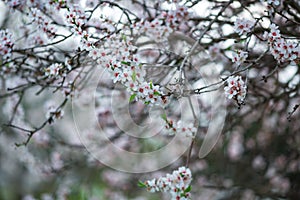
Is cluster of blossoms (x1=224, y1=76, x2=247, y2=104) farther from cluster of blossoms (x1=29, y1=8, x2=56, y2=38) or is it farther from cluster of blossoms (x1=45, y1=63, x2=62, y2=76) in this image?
cluster of blossoms (x1=29, y1=8, x2=56, y2=38)

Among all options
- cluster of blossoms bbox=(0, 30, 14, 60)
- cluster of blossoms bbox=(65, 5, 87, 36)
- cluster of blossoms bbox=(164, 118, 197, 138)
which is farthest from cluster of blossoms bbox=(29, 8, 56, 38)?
cluster of blossoms bbox=(164, 118, 197, 138)

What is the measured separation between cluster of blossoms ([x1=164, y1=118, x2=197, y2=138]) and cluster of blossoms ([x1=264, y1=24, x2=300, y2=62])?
1.61 feet

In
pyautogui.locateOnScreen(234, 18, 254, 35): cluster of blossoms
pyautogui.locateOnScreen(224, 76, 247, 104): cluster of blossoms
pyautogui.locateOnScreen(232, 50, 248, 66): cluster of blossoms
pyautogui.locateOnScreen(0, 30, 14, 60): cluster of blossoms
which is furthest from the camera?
pyautogui.locateOnScreen(0, 30, 14, 60): cluster of blossoms

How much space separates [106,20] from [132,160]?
1.68m

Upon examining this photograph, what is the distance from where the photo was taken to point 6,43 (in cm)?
187

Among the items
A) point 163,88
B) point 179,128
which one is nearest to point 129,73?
point 163,88

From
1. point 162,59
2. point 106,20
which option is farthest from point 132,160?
point 106,20

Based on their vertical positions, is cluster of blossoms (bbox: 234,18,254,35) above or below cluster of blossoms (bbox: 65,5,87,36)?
above

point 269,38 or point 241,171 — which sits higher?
point 241,171

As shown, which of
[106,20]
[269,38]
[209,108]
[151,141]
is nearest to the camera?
[269,38]

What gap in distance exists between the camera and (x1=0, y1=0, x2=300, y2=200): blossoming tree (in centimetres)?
161

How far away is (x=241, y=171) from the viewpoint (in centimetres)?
319

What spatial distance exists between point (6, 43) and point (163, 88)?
73 cm

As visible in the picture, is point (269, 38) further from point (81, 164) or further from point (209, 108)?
point (81, 164)
